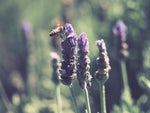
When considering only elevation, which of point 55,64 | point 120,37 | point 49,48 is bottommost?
point 55,64

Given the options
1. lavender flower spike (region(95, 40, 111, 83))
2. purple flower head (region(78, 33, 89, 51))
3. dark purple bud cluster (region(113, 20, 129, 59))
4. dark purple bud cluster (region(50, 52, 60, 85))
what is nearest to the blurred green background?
dark purple bud cluster (region(113, 20, 129, 59))

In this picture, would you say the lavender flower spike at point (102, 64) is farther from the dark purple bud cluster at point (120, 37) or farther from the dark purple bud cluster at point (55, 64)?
the dark purple bud cluster at point (120, 37)

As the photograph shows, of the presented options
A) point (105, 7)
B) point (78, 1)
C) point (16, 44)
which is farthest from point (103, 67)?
point (78, 1)

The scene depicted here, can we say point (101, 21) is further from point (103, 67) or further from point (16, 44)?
point (103, 67)

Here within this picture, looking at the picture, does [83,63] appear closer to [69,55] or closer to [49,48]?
[69,55]

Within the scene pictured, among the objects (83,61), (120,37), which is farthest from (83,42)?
(120,37)

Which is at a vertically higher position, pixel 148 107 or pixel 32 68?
pixel 32 68

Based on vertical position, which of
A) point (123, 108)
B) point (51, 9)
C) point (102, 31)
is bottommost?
point (123, 108)

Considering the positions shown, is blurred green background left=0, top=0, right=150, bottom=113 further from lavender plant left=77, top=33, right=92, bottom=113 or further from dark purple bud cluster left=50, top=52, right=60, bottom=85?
lavender plant left=77, top=33, right=92, bottom=113
